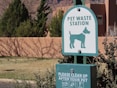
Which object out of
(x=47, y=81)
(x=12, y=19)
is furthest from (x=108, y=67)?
(x=12, y=19)

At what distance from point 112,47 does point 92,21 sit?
1.23 meters

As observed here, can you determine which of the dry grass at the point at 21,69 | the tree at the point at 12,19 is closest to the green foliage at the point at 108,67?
the dry grass at the point at 21,69

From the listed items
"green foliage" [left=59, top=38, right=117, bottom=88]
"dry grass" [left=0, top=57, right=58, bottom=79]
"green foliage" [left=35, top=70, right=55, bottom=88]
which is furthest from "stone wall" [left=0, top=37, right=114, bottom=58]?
"green foliage" [left=59, top=38, right=117, bottom=88]

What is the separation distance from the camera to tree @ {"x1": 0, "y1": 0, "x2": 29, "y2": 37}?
2136 inches

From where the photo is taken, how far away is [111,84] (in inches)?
279

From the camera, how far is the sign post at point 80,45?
630 cm

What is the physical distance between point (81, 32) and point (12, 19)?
49.7 m

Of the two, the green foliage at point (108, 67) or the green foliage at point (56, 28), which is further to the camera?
the green foliage at point (56, 28)

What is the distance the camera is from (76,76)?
250 inches

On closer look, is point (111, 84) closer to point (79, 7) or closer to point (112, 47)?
point (112, 47)

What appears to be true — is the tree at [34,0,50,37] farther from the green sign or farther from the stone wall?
the green sign

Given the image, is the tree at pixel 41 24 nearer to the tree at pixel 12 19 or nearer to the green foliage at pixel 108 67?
the tree at pixel 12 19

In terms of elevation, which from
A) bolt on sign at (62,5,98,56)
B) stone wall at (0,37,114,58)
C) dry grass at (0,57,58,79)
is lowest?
dry grass at (0,57,58,79)

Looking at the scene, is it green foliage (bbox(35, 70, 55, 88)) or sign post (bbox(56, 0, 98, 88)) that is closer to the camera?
sign post (bbox(56, 0, 98, 88))
